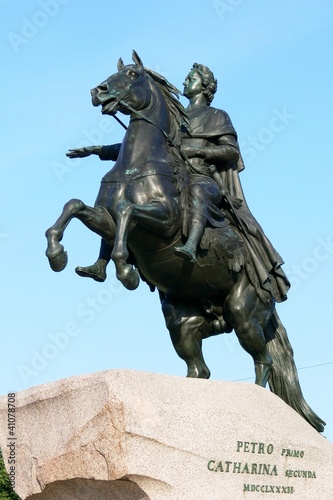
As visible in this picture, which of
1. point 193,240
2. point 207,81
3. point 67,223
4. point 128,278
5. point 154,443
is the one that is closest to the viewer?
point 154,443

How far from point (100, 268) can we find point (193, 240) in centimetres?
84

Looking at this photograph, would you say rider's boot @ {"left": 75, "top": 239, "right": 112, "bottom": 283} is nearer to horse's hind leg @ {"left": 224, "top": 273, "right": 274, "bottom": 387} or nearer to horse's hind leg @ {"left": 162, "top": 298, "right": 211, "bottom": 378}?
horse's hind leg @ {"left": 162, "top": 298, "right": 211, "bottom": 378}

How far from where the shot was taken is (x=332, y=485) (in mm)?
9305

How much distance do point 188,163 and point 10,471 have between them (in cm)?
328

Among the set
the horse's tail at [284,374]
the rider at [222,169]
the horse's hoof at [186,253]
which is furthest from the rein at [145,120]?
the horse's tail at [284,374]

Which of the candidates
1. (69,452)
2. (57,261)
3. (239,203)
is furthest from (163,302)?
(69,452)

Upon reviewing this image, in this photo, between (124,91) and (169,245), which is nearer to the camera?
(169,245)

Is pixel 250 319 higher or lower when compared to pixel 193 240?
lower

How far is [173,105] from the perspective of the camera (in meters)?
10.4

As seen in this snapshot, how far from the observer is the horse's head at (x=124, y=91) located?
979cm

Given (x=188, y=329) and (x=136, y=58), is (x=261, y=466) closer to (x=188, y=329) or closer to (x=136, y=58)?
(x=188, y=329)

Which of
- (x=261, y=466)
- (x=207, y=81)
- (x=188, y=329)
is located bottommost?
(x=261, y=466)

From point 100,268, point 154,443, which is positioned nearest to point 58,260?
point 100,268

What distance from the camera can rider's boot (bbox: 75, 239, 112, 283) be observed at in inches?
370
